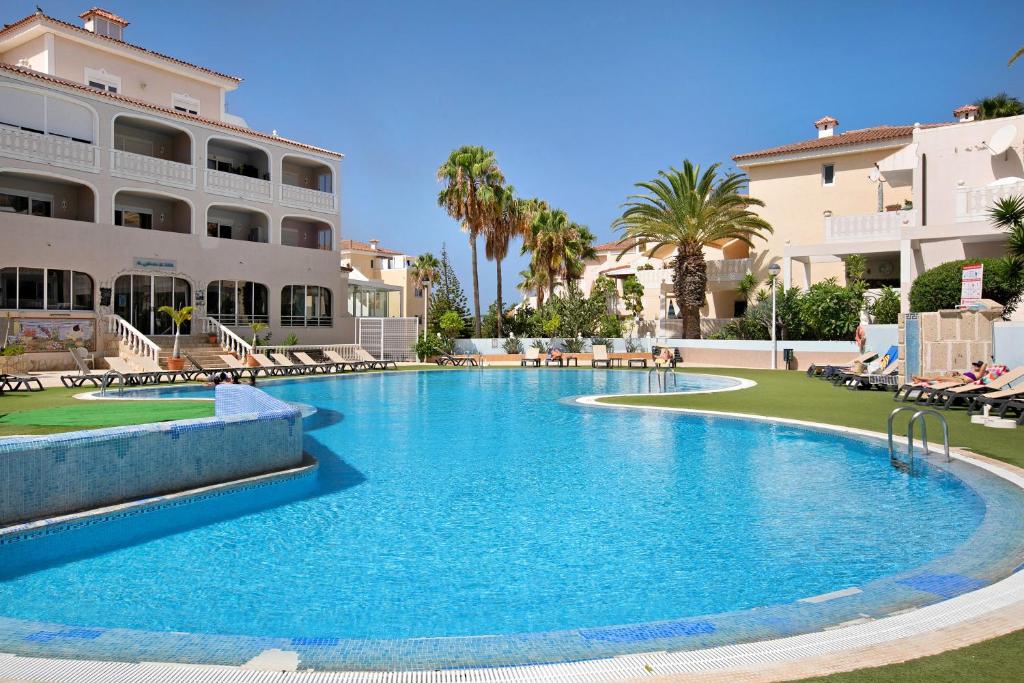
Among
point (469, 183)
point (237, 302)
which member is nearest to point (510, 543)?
point (237, 302)

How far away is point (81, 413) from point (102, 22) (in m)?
25.9

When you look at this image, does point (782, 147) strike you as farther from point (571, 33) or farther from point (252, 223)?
point (252, 223)

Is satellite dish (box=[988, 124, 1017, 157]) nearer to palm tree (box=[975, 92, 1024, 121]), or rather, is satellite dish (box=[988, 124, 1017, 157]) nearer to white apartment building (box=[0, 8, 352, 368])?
palm tree (box=[975, 92, 1024, 121])

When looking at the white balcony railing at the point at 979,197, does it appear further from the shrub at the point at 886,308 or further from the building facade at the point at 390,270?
the building facade at the point at 390,270

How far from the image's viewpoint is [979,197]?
957 inches

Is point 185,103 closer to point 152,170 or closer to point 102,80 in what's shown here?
point 102,80

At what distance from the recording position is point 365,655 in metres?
4.16

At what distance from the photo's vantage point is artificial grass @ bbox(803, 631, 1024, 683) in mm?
3254

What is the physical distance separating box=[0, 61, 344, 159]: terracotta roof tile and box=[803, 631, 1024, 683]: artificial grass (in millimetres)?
29068

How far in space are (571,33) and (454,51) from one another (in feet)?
18.7

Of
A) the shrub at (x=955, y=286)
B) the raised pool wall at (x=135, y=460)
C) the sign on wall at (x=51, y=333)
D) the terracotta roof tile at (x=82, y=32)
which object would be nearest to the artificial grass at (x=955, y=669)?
the raised pool wall at (x=135, y=460)

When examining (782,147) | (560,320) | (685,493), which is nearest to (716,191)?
(782,147)

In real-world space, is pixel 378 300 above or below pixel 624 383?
above

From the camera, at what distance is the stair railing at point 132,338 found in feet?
78.1
